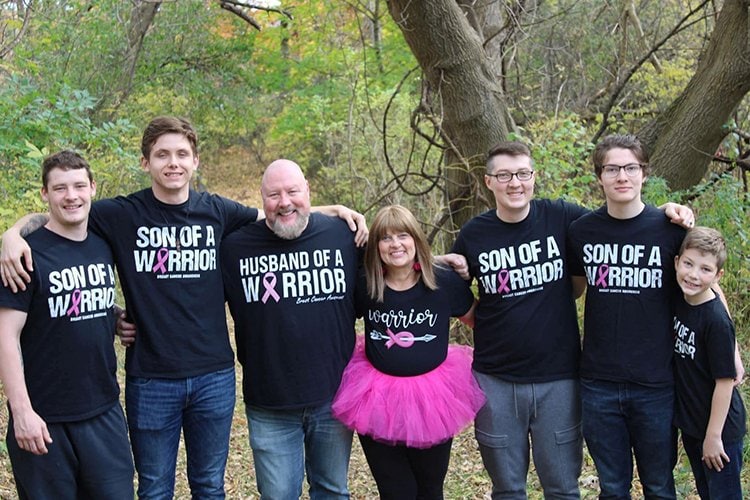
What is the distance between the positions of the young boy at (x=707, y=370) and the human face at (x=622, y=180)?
0.31 m

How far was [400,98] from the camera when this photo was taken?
13445mm

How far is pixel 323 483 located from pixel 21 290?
164cm

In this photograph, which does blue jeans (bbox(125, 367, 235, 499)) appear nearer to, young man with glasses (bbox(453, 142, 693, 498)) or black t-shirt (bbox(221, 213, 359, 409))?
black t-shirt (bbox(221, 213, 359, 409))

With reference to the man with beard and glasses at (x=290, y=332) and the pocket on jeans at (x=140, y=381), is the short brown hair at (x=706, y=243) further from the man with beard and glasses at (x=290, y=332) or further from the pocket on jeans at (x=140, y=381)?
the pocket on jeans at (x=140, y=381)

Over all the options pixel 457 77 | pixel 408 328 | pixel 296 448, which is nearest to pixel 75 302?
pixel 296 448

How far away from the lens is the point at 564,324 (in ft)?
12.0

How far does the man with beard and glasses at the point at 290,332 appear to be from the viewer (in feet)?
11.6

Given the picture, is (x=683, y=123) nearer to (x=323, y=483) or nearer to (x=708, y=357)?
(x=708, y=357)

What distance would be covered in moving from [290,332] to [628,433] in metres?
1.64

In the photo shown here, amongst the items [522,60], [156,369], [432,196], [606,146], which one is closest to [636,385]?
[606,146]

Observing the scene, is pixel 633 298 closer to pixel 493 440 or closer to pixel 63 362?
pixel 493 440

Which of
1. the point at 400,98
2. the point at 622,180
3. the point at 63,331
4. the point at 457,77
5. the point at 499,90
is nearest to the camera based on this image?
the point at 63,331

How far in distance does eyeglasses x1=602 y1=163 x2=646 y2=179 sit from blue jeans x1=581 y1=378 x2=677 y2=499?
947 millimetres

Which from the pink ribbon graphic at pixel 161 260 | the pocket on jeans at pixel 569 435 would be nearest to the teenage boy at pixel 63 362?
the pink ribbon graphic at pixel 161 260
